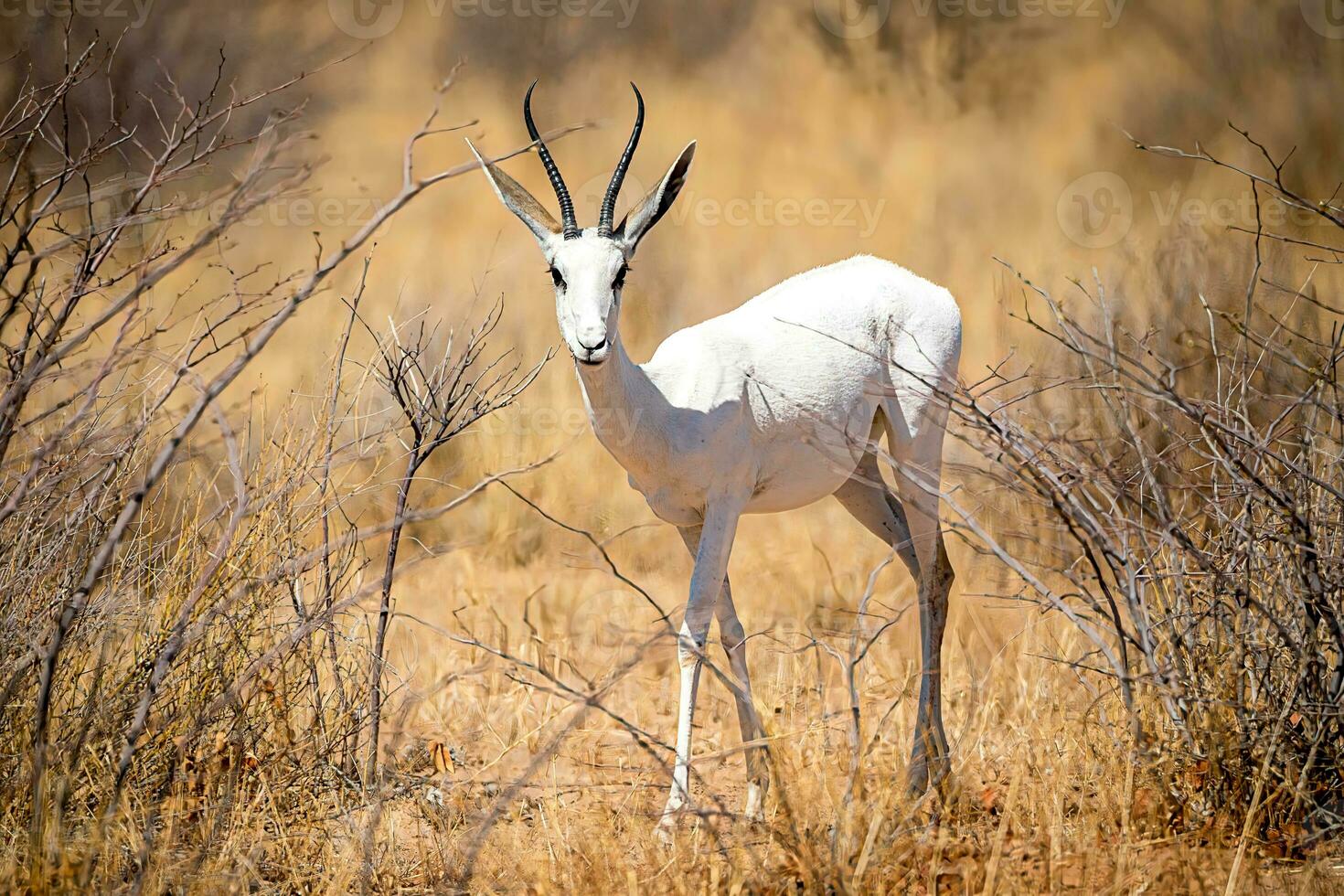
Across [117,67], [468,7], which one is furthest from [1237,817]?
[117,67]

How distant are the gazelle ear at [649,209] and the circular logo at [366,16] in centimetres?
634

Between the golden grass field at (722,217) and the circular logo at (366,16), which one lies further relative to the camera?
the circular logo at (366,16)

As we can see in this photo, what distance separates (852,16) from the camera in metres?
9.66

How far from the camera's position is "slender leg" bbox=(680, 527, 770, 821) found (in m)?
4.43

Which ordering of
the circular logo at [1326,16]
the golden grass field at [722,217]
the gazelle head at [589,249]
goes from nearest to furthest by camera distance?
the gazelle head at [589,249]
the golden grass field at [722,217]
the circular logo at [1326,16]

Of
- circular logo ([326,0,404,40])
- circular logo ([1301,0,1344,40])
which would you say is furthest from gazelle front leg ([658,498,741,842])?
circular logo ([1301,0,1344,40])

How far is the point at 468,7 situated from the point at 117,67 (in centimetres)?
277

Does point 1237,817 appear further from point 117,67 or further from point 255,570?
point 117,67

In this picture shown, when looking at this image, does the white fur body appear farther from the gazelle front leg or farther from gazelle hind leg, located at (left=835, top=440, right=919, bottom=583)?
gazelle hind leg, located at (left=835, top=440, right=919, bottom=583)

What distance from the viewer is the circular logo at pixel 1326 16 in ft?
30.5

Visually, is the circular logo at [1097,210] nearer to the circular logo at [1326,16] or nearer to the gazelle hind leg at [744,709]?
the circular logo at [1326,16]

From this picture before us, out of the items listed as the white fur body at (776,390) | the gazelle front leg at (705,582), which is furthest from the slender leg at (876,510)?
the gazelle front leg at (705,582)

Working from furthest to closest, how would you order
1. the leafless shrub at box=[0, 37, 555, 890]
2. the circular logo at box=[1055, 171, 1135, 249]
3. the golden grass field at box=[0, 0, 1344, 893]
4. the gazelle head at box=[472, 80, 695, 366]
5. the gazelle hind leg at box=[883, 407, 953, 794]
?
the circular logo at box=[1055, 171, 1135, 249]
the golden grass field at box=[0, 0, 1344, 893]
the gazelle hind leg at box=[883, 407, 953, 794]
the gazelle head at box=[472, 80, 695, 366]
the leafless shrub at box=[0, 37, 555, 890]

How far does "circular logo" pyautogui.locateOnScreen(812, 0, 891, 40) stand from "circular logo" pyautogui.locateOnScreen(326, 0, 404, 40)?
3345 millimetres
